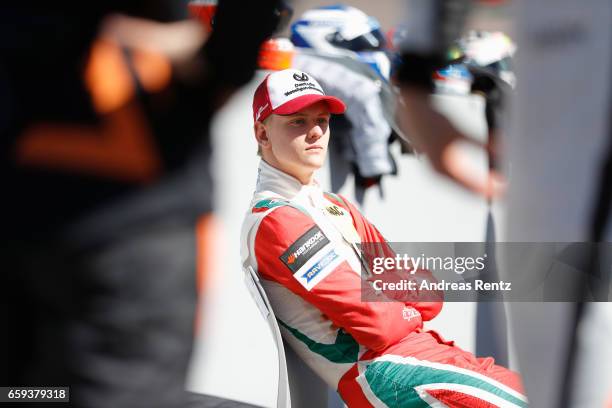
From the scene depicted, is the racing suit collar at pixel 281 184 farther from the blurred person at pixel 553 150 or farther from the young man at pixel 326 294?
the blurred person at pixel 553 150

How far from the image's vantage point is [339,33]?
8.27 ft

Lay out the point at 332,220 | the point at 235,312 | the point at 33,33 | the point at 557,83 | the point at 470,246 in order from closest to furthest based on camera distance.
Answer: the point at 33,33 < the point at 557,83 < the point at 332,220 < the point at 470,246 < the point at 235,312

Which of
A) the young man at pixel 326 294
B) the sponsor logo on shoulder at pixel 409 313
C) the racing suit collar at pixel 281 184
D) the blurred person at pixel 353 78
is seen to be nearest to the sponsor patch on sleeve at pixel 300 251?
the young man at pixel 326 294

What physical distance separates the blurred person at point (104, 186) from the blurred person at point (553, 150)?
0.86 feet

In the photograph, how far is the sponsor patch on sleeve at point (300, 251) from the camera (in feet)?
5.47

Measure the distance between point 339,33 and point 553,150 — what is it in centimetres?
161

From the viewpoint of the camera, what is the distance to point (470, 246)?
7.02ft

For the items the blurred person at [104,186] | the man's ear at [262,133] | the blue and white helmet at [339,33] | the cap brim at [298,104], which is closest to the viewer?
the blurred person at [104,186]

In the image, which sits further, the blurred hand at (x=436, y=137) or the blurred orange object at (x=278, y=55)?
the blurred orange object at (x=278, y=55)

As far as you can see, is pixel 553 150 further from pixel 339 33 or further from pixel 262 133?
pixel 339 33

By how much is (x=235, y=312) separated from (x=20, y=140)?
1574 millimetres

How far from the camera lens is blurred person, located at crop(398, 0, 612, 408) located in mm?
989

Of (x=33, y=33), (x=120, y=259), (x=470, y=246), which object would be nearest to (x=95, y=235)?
(x=120, y=259)

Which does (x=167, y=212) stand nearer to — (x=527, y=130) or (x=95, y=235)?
(x=95, y=235)
